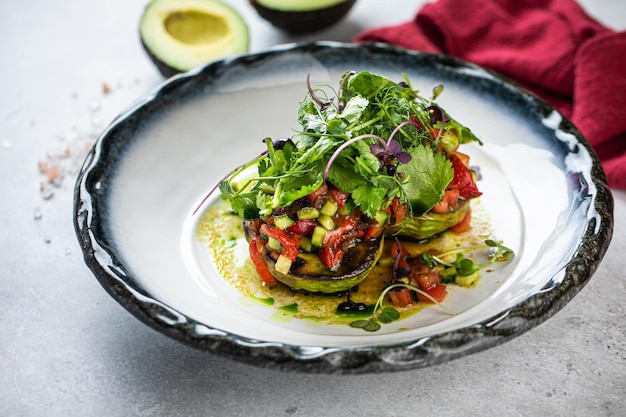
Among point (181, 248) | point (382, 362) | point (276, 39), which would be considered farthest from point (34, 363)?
point (276, 39)

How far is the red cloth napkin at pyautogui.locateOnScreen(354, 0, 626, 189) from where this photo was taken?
16.2ft

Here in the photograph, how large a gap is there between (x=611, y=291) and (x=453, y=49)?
7.92 feet

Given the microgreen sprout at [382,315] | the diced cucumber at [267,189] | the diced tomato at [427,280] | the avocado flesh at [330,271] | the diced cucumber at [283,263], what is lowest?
the diced tomato at [427,280]

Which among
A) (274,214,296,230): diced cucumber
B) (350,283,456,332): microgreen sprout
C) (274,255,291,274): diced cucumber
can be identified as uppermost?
(274,214,296,230): diced cucumber

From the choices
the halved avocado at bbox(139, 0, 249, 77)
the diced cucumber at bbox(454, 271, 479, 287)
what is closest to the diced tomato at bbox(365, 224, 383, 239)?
the diced cucumber at bbox(454, 271, 479, 287)

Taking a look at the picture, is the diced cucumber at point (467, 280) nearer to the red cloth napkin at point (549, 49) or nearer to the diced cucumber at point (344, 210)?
the diced cucumber at point (344, 210)

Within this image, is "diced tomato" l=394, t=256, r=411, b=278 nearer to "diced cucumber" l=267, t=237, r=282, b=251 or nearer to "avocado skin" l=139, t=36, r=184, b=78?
"diced cucumber" l=267, t=237, r=282, b=251

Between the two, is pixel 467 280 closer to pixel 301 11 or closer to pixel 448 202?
pixel 448 202

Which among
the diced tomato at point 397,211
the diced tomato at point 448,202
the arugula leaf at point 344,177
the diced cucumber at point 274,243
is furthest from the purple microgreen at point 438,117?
the diced cucumber at point 274,243

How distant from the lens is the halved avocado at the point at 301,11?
5707mm

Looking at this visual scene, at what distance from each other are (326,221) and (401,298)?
1.88 ft

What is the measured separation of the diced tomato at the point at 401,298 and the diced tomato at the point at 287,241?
21.7 inches

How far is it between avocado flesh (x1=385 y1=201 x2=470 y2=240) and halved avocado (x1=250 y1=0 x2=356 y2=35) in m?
2.31

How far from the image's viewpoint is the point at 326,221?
3.56 metres
